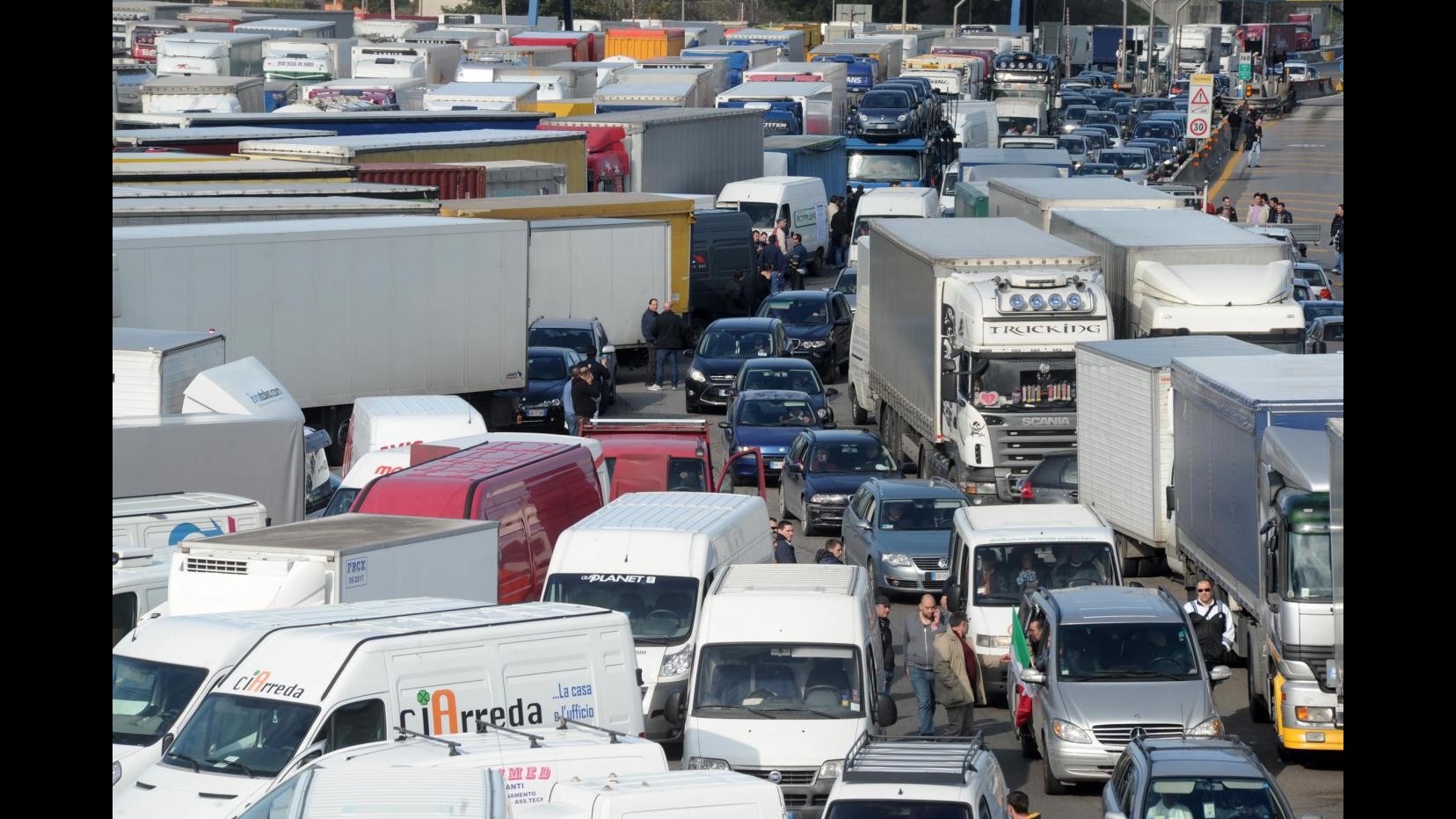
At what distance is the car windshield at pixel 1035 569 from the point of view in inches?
722

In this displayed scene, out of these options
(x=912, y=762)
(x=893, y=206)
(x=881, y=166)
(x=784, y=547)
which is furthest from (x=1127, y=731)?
(x=881, y=166)

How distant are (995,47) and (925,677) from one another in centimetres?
9835

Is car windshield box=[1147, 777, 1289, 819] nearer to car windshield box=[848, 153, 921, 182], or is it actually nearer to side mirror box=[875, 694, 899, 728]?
side mirror box=[875, 694, 899, 728]

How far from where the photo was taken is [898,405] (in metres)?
28.3

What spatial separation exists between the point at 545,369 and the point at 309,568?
1669cm

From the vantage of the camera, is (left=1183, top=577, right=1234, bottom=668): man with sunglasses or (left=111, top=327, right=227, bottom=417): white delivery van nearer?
(left=1183, top=577, right=1234, bottom=668): man with sunglasses

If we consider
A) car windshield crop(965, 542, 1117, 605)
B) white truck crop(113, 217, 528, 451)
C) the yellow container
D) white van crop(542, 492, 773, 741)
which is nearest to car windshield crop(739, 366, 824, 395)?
white truck crop(113, 217, 528, 451)

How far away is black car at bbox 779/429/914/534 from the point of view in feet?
80.1

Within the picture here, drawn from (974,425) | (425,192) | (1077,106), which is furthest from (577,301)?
(1077,106)

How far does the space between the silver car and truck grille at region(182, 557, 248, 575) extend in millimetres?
6130

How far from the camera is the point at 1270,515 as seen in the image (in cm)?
1636

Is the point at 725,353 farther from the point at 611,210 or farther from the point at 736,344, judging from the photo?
the point at 611,210

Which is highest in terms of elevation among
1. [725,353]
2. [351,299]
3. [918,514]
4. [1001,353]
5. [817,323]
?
[351,299]
